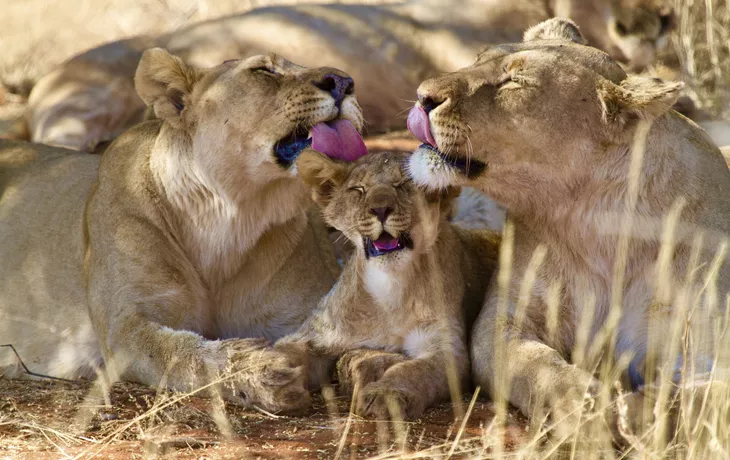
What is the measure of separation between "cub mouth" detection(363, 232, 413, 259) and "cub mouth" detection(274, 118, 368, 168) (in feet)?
1.35

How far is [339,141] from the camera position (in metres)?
4.29

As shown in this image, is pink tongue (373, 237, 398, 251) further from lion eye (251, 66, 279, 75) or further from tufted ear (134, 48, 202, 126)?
tufted ear (134, 48, 202, 126)

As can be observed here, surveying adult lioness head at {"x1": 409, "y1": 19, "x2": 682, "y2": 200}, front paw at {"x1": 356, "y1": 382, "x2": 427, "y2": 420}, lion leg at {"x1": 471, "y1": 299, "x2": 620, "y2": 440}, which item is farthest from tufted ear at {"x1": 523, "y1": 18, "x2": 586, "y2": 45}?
front paw at {"x1": 356, "y1": 382, "x2": 427, "y2": 420}

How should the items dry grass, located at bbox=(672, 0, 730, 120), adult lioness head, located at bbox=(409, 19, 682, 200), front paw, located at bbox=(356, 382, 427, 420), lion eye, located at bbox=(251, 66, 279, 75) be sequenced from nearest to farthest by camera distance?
front paw, located at bbox=(356, 382, 427, 420), adult lioness head, located at bbox=(409, 19, 682, 200), lion eye, located at bbox=(251, 66, 279, 75), dry grass, located at bbox=(672, 0, 730, 120)

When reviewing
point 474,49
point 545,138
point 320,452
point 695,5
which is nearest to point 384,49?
point 474,49

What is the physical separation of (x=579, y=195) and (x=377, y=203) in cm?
71

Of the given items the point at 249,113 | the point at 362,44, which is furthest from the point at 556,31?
the point at 362,44

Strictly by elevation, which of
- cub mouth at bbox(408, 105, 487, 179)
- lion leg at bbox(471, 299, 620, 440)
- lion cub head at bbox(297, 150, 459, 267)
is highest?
cub mouth at bbox(408, 105, 487, 179)

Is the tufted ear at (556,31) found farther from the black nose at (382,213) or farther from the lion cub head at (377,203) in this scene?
the black nose at (382,213)

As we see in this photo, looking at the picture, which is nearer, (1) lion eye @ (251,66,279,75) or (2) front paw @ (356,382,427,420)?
(2) front paw @ (356,382,427,420)

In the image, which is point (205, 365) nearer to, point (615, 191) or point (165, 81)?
point (165, 81)

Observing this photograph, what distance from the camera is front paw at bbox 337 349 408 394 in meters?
4.05

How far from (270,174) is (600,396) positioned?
5.31 ft

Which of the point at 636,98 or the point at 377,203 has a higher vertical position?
the point at 636,98
